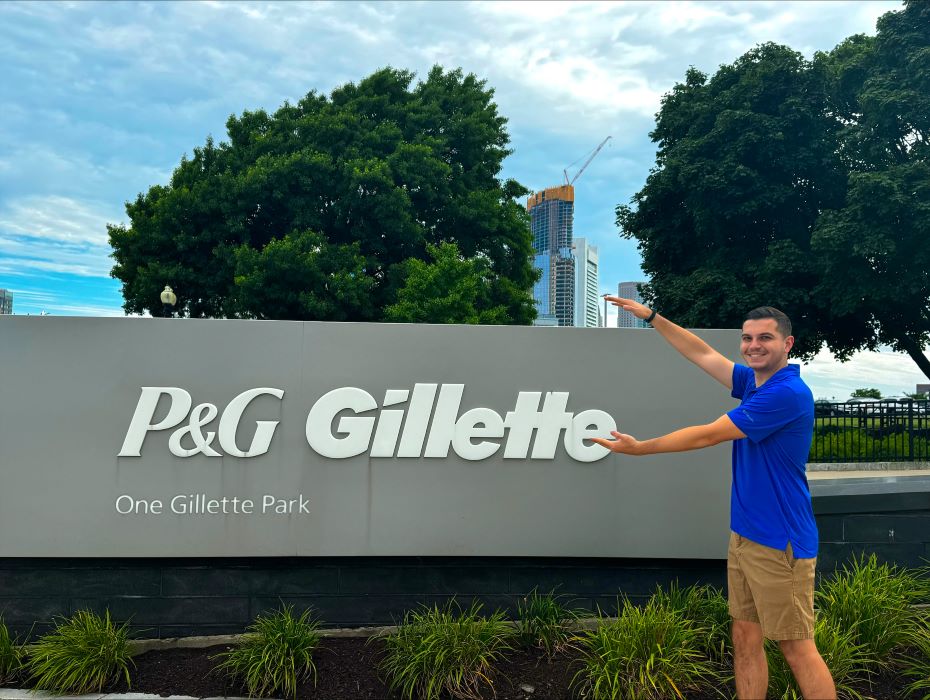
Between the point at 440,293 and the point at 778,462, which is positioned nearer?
the point at 778,462

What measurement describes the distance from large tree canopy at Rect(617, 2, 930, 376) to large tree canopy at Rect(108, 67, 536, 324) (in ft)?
19.8

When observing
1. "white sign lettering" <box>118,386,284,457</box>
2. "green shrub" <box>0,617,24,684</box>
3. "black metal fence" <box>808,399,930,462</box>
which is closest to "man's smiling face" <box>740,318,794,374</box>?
"white sign lettering" <box>118,386,284,457</box>

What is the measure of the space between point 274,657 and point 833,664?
3.24m

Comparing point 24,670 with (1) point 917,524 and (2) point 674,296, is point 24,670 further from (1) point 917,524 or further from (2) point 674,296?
(2) point 674,296

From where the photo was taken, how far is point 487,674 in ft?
12.6

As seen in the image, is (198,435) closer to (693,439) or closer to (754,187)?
(693,439)

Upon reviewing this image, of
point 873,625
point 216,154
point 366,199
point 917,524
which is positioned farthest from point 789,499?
point 216,154

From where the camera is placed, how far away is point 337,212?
71.7ft

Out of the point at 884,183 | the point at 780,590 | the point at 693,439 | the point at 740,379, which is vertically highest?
the point at 884,183

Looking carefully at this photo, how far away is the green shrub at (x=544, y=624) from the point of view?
4.17 meters

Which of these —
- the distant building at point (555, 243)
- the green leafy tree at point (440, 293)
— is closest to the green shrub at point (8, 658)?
the green leafy tree at point (440, 293)

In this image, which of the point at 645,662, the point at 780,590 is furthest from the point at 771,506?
the point at 645,662

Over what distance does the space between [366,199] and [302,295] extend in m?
3.85

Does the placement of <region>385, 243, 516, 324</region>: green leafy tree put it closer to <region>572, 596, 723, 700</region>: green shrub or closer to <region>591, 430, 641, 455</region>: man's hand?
<region>572, 596, 723, 700</region>: green shrub
